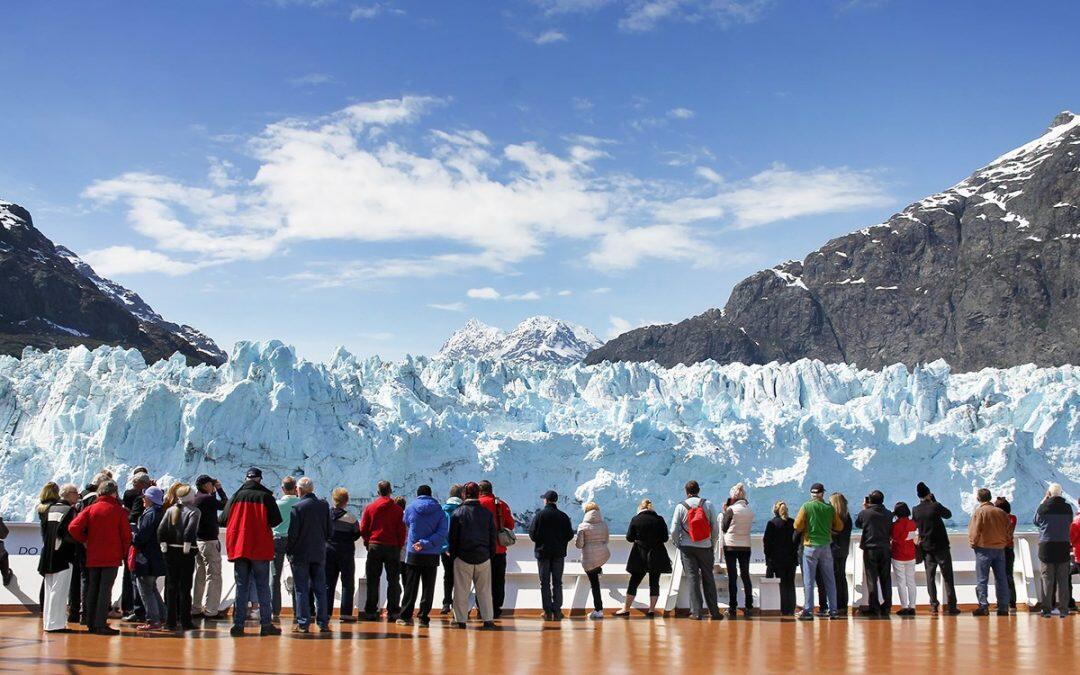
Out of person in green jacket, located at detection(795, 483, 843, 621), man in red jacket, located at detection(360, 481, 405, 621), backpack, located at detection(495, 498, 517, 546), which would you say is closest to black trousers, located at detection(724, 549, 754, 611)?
person in green jacket, located at detection(795, 483, 843, 621)

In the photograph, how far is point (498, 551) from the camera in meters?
10.1

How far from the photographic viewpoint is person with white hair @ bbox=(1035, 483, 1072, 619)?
10.4 meters

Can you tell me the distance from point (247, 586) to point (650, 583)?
13.0ft

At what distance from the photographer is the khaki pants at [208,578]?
9.23 meters

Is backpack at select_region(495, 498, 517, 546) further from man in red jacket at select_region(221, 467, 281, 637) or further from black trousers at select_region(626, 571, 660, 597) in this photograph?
man in red jacket at select_region(221, 467, 281, 637)

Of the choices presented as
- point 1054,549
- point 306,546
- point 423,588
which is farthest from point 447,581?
point 1054,549

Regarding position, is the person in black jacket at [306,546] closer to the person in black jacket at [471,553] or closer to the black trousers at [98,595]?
the person in black jacket at [471,553]

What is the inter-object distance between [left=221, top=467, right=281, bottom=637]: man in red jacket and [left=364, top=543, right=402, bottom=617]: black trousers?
142cm

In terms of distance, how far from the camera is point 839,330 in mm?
145750

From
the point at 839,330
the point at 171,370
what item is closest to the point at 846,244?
the point at 839,330

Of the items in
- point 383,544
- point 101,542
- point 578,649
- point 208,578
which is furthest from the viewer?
point 383,544

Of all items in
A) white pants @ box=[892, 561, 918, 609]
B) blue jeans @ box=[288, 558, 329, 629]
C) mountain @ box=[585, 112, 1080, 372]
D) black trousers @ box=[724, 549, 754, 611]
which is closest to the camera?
blue jeans @ box=[288, 558, 329, 629]

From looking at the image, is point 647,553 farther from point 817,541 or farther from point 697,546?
point 817,541

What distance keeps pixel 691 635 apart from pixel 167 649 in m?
4.14
